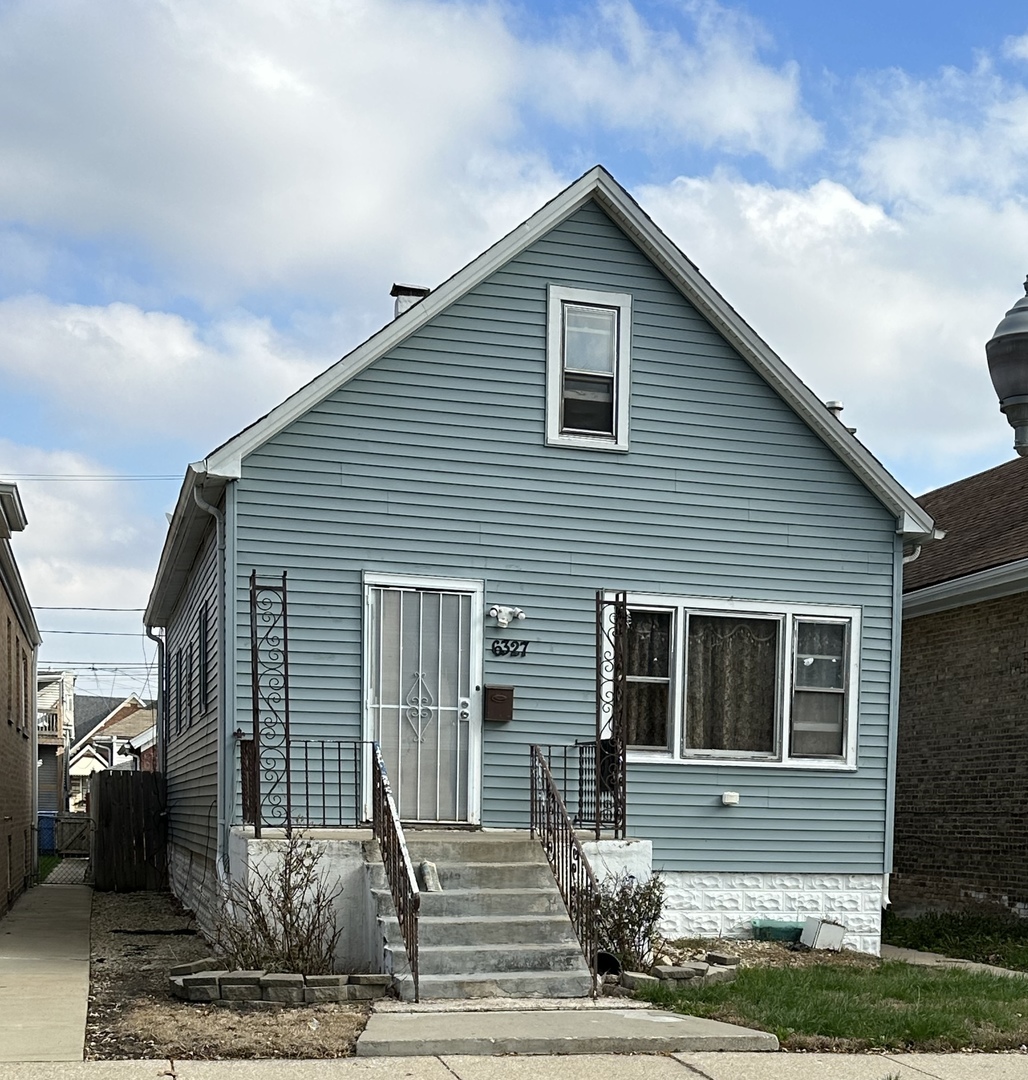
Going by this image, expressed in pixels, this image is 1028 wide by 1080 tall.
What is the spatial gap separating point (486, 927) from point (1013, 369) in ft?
21.2

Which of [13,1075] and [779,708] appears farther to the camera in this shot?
[779,708]

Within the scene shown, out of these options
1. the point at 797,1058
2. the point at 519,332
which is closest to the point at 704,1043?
the point at 797,1058

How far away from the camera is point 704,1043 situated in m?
8.26

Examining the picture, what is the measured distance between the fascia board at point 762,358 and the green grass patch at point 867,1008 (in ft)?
15.8

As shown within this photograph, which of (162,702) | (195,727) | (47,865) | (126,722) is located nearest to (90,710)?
(126,722)

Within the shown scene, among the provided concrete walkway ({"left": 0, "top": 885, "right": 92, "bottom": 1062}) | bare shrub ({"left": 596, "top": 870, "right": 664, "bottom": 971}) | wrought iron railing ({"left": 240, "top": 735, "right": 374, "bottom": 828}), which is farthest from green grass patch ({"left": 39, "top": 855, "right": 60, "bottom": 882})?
bare shrub ({"left": 596, "top": 870, "right": 664, "bottom": 971})

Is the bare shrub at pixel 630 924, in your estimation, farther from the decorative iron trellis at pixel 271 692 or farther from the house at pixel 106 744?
the house at pixel 106 744

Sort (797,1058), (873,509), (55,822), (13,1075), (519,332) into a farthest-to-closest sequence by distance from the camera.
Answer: (55,822), (873,509), (519,332), (797,1058), (13,1075)

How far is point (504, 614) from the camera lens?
42.8ft

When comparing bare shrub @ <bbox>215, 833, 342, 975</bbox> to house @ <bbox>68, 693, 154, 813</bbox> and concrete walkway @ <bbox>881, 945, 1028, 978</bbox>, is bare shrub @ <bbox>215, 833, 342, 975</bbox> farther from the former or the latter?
house @ <bbox>68, 693, 154, 813</bbox>

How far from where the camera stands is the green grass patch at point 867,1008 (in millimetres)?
8625

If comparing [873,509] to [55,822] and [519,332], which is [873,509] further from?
[55,822]

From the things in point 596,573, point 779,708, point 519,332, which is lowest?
point 779,708

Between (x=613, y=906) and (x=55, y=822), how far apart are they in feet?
97.9
